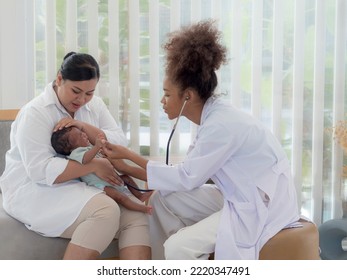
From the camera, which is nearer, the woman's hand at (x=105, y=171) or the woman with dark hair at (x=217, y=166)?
the woman with dark hair at (x=217, y=166)

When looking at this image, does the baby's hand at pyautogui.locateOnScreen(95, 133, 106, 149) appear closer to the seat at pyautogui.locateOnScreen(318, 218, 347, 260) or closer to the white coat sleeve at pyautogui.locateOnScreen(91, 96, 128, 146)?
the white coat sleeve at pyautogui.locateOnScreen(91, 96, 128, 146)

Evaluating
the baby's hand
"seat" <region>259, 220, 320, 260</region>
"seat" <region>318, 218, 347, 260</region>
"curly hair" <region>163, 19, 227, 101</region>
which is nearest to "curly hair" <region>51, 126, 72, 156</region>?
the baby's hand

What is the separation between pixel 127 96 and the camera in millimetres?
3115

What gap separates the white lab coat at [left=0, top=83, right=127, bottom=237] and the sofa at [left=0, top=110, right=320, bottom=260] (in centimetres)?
→ 3

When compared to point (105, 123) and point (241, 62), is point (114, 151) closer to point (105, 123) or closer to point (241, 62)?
point (105, 123)

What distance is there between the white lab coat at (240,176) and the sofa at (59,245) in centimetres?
4

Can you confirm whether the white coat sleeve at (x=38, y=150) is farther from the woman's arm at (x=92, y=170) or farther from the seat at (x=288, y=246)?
the seat at (x=288, y=246)

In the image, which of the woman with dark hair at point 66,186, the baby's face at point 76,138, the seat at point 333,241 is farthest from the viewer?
the seat at point 333,241

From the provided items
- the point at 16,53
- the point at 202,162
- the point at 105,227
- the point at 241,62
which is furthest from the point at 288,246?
the point at 16,53

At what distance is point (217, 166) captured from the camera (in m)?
2.03

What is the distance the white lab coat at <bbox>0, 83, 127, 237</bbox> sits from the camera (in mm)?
2104

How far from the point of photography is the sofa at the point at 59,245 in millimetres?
1963

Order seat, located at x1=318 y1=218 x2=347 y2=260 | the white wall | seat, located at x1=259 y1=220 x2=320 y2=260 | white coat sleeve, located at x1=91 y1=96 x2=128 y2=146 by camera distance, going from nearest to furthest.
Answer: seat, located at x1=259 y1=220 x2=320 y2=260 < white coat sleeve, located at x1=91 y1=96 x2=128 y2=146 < seat, located at x1=318 y1=218 x2=347 y2=260 < the white wall

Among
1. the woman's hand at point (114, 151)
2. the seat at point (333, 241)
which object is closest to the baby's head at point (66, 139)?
the woman's hand at point (114, 151)
